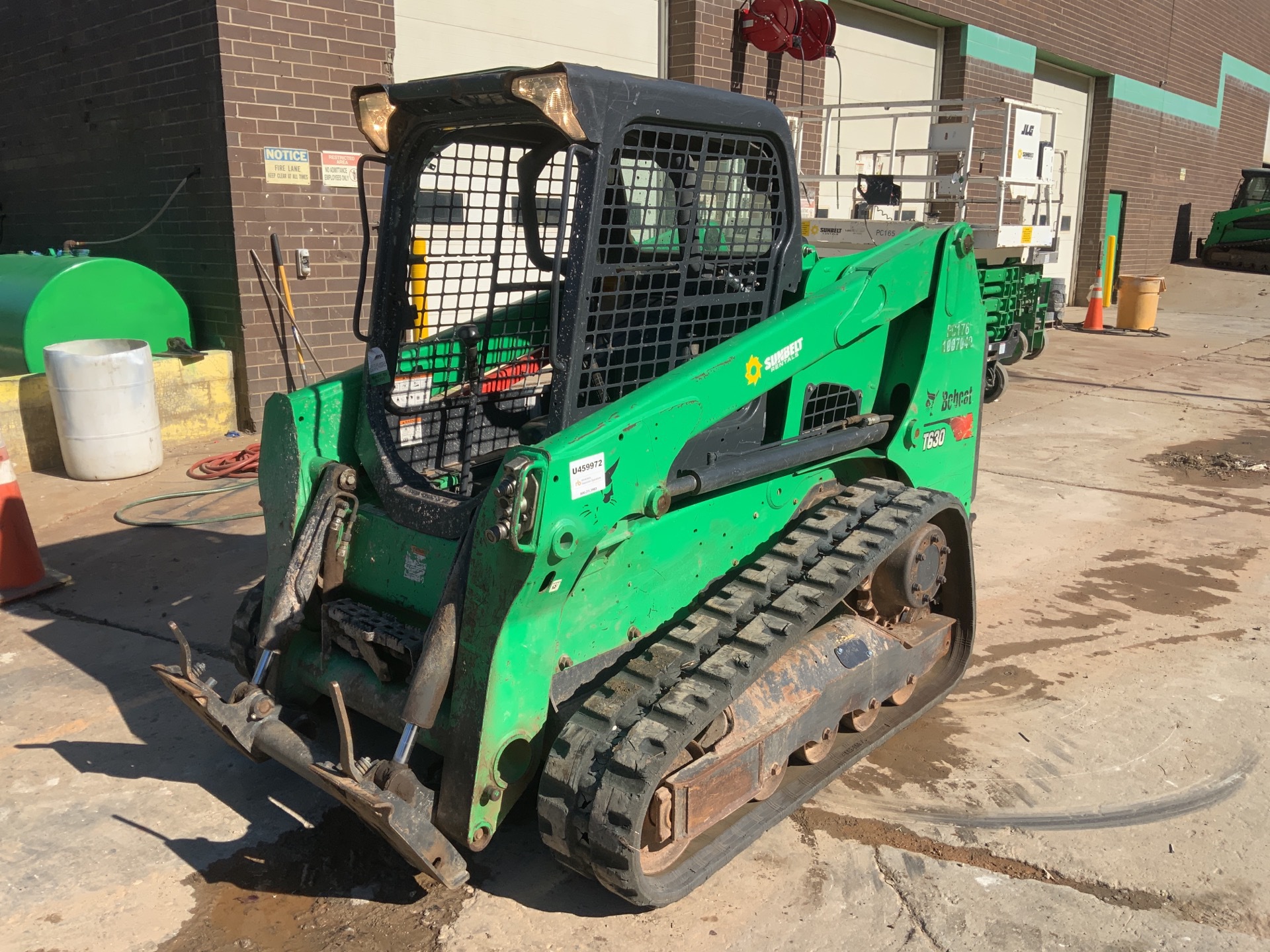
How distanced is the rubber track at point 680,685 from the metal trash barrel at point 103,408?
5478 mm

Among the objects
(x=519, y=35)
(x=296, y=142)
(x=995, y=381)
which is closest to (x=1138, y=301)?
(x=995, y=381)

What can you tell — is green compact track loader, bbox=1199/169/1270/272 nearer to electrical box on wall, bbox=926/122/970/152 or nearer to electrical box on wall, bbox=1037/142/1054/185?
electrical box on wall, bbox=1037/142/1054/185

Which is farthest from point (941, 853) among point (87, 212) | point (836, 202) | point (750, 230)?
point (836, 202)

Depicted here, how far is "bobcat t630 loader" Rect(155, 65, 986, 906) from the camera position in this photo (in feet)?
9.64

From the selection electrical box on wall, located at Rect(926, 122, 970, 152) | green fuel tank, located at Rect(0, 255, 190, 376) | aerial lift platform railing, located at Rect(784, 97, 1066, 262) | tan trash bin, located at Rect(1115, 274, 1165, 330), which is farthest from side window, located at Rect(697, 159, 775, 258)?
tan trash bin, located at Rect(1115, 274, 1165, 330)

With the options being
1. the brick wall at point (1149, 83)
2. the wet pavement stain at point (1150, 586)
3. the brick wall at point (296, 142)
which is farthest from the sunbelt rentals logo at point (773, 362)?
the brick wall at point (1149, 83)

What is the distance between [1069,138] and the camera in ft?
64.6

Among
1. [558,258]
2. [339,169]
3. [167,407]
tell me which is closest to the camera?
[558,258]

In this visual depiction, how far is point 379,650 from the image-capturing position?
11.2 feet

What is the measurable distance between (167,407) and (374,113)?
5554 mm

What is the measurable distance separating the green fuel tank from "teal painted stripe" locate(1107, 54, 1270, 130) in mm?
18130

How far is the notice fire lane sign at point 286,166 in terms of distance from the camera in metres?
8.20

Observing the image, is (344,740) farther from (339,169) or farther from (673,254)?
(339,169)

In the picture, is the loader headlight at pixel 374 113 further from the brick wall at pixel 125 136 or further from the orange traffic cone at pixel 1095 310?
the orange traffic cone at pixel 1095 310
